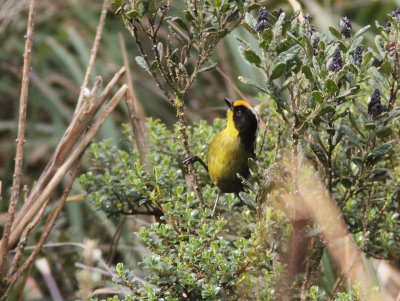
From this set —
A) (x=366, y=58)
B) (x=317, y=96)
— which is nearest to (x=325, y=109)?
(x=317, y=96)

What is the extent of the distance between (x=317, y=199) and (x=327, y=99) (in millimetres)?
234

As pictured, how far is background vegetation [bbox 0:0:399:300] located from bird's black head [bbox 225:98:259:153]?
4cm

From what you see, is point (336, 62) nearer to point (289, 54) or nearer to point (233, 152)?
point (289, 54)

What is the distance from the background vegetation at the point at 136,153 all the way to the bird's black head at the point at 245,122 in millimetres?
41

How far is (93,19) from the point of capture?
359 centimetres

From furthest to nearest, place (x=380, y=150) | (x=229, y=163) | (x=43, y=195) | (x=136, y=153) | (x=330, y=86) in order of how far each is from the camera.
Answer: (x=136, y=153) < (x=43, y=195) < (x=229, y=163) < (x=380, y=150) < (x=330, y=86)

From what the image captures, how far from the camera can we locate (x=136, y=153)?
178 cm

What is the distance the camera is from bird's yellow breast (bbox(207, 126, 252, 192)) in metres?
1.56

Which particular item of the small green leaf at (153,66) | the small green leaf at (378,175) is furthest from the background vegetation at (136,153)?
the small green leaf at (153,66)

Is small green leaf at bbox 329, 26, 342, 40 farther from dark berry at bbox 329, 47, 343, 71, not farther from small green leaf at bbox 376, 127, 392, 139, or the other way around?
small green leaf at bbox 376, 127, 392, 139

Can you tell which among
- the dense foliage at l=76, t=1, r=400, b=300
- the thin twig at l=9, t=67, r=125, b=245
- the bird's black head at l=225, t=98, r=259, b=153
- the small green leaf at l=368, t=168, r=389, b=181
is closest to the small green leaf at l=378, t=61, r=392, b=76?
the dense foliage at l=76, t=1, r=400, b=300

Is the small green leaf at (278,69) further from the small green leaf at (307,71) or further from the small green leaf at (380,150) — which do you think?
the small green leaf at (380,150)

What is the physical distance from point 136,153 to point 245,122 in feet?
1.13

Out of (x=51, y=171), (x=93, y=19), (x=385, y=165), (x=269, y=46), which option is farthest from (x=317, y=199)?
(x=93, y=19)
